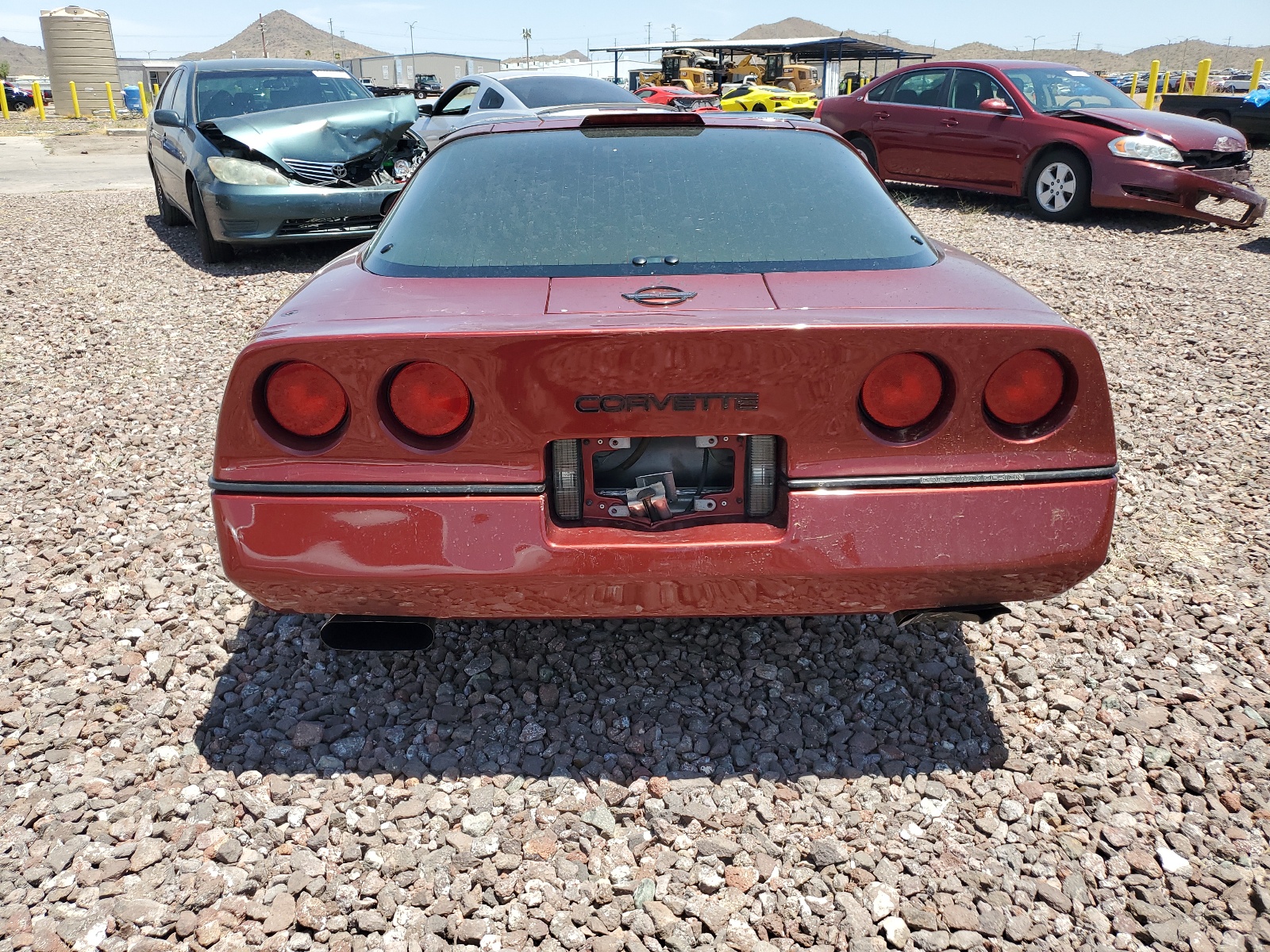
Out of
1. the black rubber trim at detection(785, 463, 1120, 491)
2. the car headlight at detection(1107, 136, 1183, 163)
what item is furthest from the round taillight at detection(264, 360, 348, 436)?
the car headlight at detection(1107, 136, 1183, 163)

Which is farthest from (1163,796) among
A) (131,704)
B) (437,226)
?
(131,704)

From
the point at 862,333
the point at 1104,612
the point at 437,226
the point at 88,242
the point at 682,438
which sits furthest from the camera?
the point at 88,242

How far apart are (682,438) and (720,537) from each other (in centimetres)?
23

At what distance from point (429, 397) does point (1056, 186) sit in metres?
9.01

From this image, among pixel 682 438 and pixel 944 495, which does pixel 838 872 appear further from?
pixel 682 438

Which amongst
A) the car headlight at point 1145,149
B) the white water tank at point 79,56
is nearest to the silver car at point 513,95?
the car headlight at point 1145,149

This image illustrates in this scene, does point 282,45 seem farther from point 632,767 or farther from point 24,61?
point 632,767

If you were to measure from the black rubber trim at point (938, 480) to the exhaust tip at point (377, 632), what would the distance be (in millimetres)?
924

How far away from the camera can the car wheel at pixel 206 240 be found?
769 centimetres

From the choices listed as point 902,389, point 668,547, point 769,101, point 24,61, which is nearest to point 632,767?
point 668,547

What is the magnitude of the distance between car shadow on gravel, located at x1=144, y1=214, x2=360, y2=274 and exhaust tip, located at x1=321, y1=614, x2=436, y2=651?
5899 mm

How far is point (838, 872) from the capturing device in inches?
79.7

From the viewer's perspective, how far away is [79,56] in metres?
38.1

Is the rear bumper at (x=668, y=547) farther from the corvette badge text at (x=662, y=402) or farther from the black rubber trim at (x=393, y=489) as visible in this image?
the corvette badge text at (x=662, y=402)
